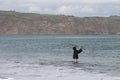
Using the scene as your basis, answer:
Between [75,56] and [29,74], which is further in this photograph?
[75,56]

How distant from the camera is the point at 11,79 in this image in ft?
93.0

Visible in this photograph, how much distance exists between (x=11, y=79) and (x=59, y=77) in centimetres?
440

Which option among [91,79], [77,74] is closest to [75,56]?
[77,74]

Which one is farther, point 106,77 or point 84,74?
point 84,74

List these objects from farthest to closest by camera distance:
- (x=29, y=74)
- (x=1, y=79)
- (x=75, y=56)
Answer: (x=75, y=56) → (x=29, y=74) → (x=1, y=79)

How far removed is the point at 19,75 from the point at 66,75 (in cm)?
385

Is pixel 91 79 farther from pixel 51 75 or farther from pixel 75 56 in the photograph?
pixel 75 56

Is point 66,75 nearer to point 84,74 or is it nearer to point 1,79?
point 84,74

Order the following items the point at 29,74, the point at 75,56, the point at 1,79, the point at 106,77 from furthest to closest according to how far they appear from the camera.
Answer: the point at 75,56
the point at 29,74
the point at 106,77
the point at 1,79

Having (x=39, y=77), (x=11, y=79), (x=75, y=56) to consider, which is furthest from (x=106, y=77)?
(x=75, y=56)

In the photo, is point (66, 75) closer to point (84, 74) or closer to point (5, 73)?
point (84, 74)

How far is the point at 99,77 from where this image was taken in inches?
1219

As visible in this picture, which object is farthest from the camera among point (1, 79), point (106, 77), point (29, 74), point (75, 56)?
point (75, 56)

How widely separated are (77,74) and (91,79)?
375 centimetres
